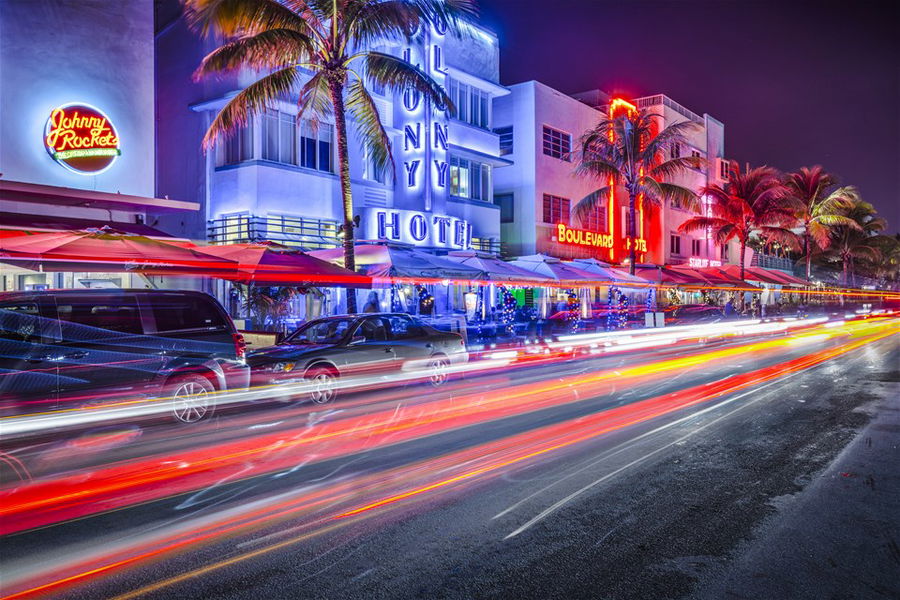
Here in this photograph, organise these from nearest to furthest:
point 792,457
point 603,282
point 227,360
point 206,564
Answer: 1. point 206,564
2. point 792,457
3. point 227,360
4. point 603,282

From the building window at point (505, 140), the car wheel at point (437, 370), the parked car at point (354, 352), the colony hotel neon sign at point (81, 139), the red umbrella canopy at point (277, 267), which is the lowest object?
the car wheel at point (437, 370)

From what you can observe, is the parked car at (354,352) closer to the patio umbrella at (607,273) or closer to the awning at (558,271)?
the awning at (558,271)

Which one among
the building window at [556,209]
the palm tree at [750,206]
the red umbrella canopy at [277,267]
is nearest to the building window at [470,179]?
the building window at [556,209]

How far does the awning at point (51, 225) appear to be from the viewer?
1489 centimetres

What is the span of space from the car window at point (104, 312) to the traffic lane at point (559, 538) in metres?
4.83

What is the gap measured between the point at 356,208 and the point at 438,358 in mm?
11836

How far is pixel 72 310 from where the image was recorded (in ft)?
27.7

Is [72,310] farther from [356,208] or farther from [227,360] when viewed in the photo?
[356,208]

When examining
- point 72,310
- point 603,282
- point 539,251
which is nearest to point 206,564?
point 72,310

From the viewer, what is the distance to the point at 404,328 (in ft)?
43.4

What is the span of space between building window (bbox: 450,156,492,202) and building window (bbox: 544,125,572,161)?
594 centimetres

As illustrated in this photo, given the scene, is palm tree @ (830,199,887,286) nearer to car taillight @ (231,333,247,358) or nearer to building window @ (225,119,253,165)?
building window @ (225,119,253,165)

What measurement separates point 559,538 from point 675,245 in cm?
4649

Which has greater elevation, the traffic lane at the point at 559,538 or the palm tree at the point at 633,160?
the palm tree at the point at 633,160
